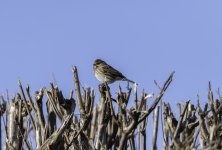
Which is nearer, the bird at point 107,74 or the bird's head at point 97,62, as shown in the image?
the bird at point 107,74

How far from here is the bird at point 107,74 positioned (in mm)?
20441

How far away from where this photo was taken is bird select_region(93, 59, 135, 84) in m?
20.4

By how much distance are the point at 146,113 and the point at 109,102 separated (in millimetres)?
1112

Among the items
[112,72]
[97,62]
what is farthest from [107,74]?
[97,62]

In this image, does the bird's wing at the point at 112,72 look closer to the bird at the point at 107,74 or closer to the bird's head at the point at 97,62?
the bird at the point at 107,74

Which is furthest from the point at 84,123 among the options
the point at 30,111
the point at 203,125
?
the point at 203,125

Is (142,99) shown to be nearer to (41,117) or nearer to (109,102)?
(109,102)

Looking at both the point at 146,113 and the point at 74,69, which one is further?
the point at 74,69

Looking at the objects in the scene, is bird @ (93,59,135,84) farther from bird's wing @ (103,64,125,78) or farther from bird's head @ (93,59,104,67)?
bird's head @ (93,59,104,67)

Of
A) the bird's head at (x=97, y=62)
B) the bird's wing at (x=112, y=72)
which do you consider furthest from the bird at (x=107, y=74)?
the bird's head at (x=97, y=62)

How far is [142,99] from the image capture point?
10.4 m

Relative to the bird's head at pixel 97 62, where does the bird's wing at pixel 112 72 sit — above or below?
below

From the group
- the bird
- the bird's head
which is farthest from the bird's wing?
the bird's head

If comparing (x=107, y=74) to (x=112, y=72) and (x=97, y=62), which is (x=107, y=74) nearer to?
(x=112, y=72)
